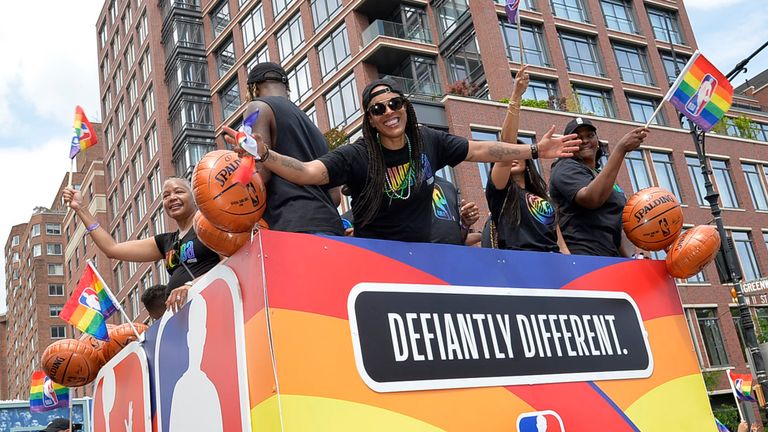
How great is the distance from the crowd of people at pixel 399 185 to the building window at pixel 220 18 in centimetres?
4027

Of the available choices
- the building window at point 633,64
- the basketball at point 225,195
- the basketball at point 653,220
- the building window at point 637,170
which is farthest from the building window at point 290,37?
the basketball at point 225,195

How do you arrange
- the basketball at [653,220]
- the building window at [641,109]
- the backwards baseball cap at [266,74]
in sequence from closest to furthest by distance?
the backwards baseball cap at [266,74]
the basketball at [653,220]
the building window at [641,109]

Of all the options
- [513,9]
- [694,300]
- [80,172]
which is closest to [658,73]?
[694,300]

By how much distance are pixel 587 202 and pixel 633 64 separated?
3546cm

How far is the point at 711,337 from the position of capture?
3397 cm

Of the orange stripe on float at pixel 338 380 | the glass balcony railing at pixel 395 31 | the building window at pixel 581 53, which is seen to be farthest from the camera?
the building window at pixel 581 53

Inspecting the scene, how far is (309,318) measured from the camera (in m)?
2.78

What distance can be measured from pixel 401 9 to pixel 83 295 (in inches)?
1223

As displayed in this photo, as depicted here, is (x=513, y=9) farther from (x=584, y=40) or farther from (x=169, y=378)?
(x=584, y=40)

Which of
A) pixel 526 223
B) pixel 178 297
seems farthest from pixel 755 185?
pixel 178 297

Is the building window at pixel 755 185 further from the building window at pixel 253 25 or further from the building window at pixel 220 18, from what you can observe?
the building window at pixel 220 18

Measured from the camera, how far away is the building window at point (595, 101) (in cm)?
3500

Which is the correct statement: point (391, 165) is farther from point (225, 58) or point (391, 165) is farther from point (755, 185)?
point (225, 58)

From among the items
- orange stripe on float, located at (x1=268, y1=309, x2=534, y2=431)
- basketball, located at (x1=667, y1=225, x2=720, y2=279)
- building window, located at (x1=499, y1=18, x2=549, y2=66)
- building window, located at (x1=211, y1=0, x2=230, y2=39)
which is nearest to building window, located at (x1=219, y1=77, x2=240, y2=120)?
building window, located at (x1=211, y1=0, x2=230, y2=39)
